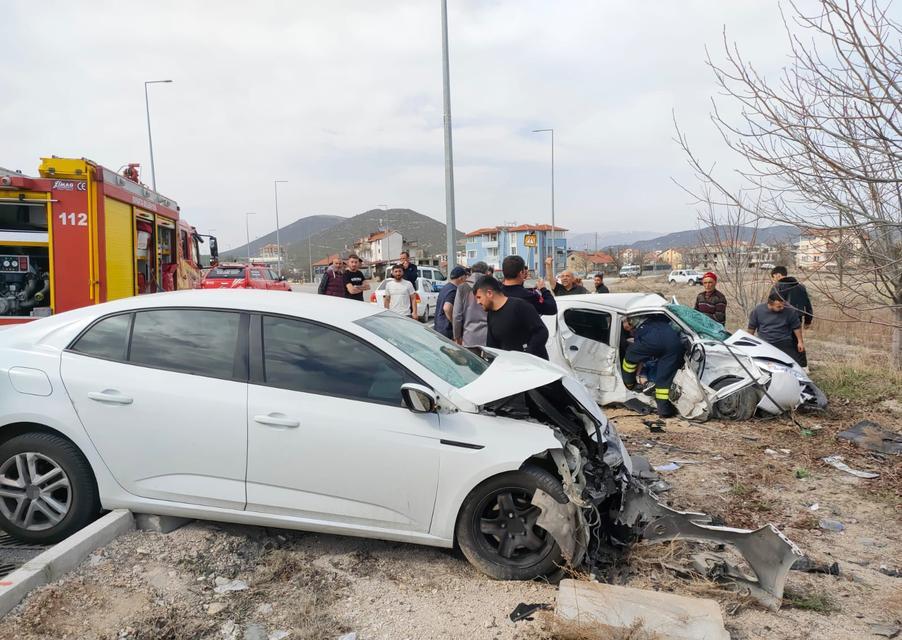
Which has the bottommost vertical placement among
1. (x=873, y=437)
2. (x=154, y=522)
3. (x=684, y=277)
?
(x=873, y=437)

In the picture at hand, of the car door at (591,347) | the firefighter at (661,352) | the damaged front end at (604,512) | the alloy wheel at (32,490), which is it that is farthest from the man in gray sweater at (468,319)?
the alloy wheel at (32,490)

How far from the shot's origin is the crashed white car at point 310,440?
332 centimetres

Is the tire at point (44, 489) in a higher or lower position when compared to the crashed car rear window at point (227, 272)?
lower

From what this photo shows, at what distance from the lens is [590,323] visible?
7.98 metres

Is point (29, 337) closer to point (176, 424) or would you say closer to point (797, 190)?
point (176, 424)

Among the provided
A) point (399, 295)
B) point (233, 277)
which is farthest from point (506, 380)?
point (233, 277)

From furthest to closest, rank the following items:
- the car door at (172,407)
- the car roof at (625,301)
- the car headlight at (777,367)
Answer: the car roof at (625,301) → the car headlight at (777,367) → the car door at (172,407)

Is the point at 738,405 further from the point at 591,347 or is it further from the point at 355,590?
the point at 355,590

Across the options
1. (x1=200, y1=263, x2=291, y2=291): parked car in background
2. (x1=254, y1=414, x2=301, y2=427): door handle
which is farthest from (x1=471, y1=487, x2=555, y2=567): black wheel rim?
(x1=200, y1=263, x2=291, y2=291): parked car in background

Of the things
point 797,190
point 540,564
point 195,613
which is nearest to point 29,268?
point 195,613

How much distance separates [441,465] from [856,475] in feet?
13.8

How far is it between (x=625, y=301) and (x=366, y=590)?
5.60m

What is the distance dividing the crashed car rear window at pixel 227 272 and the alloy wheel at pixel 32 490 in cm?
1808

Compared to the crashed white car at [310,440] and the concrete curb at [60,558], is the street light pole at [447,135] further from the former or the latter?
the concrete curb at [60,558]
